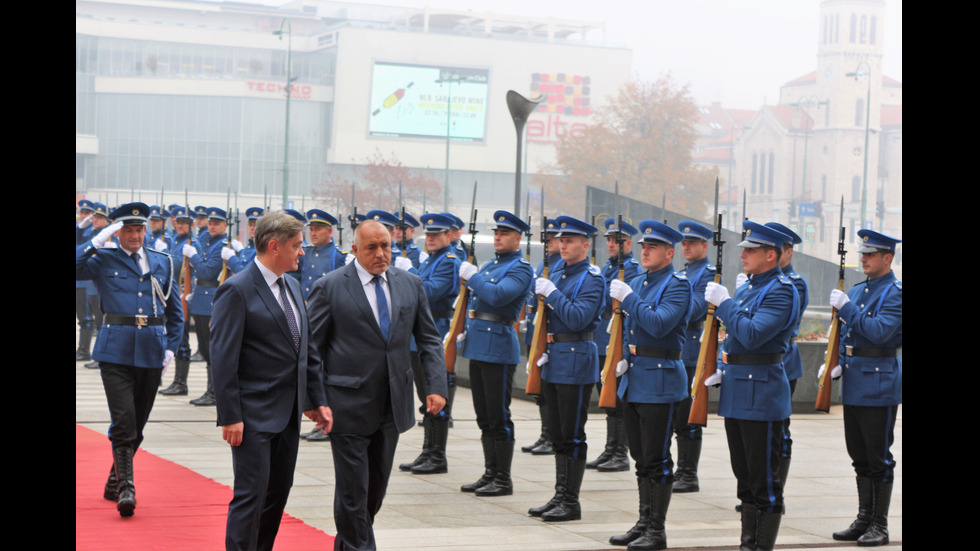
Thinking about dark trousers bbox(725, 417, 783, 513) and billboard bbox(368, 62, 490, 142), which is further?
billboard bbox(368, 62, 490, 142)

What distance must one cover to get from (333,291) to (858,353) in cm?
373

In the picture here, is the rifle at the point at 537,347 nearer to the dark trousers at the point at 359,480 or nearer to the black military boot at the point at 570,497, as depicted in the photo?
the black military boot at the point at 570,497

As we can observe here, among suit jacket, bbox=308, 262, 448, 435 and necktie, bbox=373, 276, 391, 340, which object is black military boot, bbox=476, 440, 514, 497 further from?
necktie, bbox=373, 276, 391, 340

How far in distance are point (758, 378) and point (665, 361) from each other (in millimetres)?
832

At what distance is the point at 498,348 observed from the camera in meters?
9.12

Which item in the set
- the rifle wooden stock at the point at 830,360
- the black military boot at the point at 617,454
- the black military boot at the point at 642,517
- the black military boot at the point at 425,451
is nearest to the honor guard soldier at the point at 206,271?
the black military boot at the point at 425,451

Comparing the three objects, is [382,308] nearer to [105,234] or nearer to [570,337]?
[570,337]

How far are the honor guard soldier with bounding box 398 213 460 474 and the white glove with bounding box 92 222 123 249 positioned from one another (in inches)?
106

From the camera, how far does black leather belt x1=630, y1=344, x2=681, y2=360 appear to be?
25.5 ft

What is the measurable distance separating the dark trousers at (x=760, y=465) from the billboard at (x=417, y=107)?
272 feet

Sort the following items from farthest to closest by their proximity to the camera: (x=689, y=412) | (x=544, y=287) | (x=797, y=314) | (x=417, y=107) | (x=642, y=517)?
(x=417, y=107), (x=689, y=412), (x=544, y=287), (x=642, y=517), (x=797, y=314)

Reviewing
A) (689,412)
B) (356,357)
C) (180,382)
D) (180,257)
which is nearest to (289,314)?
(356,357)

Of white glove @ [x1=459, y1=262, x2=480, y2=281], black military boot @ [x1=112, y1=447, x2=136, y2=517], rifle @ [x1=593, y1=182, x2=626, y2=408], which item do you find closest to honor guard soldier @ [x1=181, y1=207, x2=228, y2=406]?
white glove @ [x1=459, y1=262, x2=480, y2=281]
